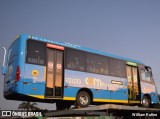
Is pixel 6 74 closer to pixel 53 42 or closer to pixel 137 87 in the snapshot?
pixel 53 42

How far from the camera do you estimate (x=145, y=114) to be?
9.47 m

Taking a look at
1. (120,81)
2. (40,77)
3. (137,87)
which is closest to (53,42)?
(40,77)

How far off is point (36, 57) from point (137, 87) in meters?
7.31

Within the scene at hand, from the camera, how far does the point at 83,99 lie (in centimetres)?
1238

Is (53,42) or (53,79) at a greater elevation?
(53,42)

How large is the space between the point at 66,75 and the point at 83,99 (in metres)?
1.55

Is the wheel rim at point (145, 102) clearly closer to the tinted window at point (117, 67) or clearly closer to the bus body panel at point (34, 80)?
the tinted window at point (117, 67)

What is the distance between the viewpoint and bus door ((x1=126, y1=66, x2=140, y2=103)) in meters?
15.0

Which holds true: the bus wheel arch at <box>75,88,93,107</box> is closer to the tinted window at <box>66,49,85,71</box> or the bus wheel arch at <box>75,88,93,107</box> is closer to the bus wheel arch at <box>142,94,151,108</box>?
the tinted window at <box>66,49,85,71</box>

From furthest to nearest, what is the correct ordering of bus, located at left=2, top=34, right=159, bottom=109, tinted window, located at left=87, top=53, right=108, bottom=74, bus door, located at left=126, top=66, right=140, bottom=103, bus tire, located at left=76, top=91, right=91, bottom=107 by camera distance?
bus door, located at left=126, top=66, right=140, bottom=103
tinted window, located at left=87, top=53, right=108, bottom=74
bus tire, located at left=76, top=91, right=91, bottom=107
bus, located at left=2, top=34, right=159, bottom=109

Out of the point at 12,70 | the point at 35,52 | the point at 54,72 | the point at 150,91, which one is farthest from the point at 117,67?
the point at 12,70

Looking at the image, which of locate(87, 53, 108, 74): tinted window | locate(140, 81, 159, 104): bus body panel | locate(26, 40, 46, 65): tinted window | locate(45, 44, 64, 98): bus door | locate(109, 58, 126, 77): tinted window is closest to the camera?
locate(26, 40, 46, 65): tinted window

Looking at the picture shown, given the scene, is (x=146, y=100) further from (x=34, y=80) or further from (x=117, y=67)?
(x=34, y=80)

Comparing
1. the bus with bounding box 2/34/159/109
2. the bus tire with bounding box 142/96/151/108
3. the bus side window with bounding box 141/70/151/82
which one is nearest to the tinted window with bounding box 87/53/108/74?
the bus with bounding box 2/34/159/109
